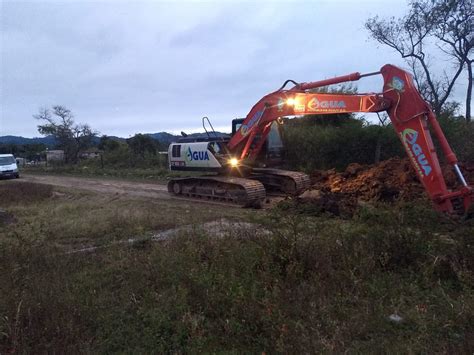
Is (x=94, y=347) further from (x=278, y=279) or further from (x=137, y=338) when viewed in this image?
(x=278, y=279)

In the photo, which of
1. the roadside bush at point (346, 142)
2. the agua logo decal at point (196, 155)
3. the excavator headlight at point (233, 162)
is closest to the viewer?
the excavator headlight at point (233, 162)

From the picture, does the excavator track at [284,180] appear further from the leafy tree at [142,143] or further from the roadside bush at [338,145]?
the leafy tree at [142,143]

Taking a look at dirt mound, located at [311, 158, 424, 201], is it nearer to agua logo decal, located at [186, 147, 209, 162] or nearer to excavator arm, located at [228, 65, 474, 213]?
excavator arm, located at [228, 65, 474, 213]

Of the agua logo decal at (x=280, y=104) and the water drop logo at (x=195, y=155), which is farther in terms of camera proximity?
the water drop logo at (x=195, y=155)

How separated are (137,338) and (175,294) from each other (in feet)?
2.29

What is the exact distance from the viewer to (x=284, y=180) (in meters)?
13.9

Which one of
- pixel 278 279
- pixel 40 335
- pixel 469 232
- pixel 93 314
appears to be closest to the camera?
pixel 40 335

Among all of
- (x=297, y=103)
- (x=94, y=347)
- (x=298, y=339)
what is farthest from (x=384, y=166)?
(x=94, y=347)

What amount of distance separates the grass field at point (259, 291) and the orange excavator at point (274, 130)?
90.3 inches

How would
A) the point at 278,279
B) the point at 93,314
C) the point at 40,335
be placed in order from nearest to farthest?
the point at 40,335, the point at 93,314, the point at 278,279

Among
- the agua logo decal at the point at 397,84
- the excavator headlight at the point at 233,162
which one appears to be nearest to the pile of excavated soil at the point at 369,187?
the agua logo decal at the point at 397,84

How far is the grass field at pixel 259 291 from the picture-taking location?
388 cm

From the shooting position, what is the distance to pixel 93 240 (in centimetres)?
800

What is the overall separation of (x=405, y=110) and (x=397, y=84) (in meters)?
0.63
